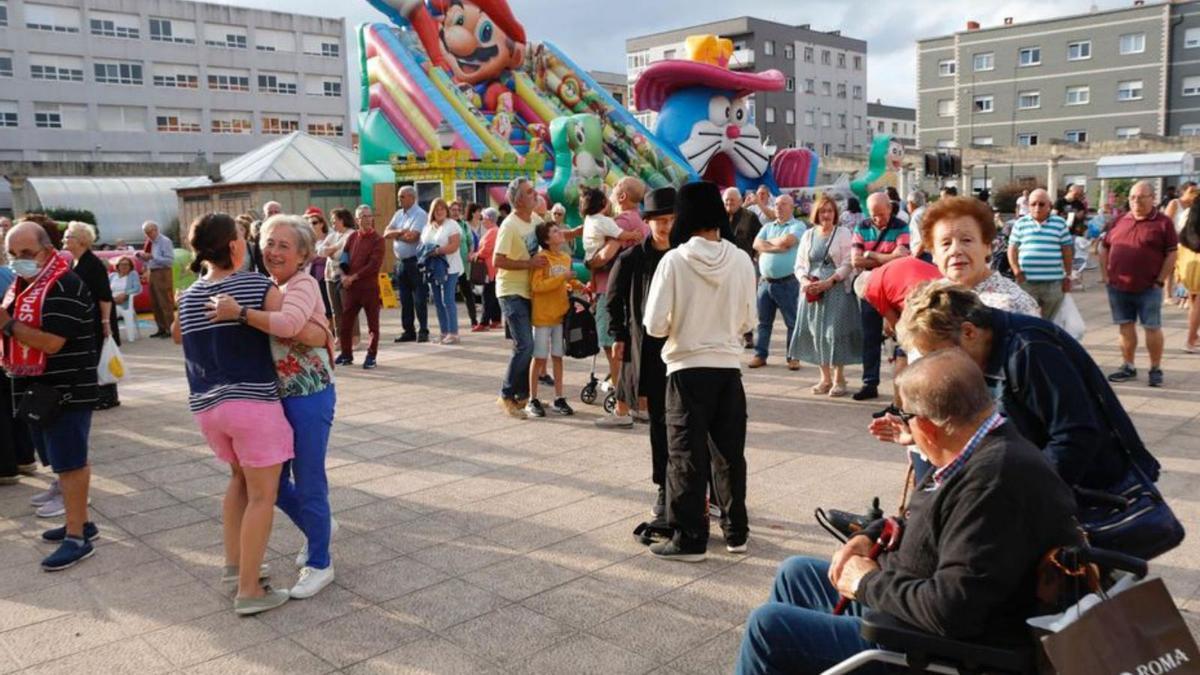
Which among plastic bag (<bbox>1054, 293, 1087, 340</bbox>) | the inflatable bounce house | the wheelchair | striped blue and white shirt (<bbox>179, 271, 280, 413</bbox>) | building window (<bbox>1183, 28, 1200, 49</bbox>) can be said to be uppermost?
building window (<bbox>1183, 28, 1200, 49</bbox>)

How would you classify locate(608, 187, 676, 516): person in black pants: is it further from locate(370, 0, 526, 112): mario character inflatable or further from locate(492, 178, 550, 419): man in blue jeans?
locate(370, 0, 526, 112): mario character inflatable

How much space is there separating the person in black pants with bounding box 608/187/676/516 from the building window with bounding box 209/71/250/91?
190 feet

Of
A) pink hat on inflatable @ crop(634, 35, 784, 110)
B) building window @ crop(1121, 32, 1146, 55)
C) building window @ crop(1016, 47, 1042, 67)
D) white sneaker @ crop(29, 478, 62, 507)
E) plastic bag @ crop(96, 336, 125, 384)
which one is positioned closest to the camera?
white sneaker @ crop(29, 478, 62, 507)

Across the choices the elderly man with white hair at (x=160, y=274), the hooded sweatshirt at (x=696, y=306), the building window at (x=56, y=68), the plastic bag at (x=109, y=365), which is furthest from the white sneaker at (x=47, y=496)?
the building window at (x=56, y=68)

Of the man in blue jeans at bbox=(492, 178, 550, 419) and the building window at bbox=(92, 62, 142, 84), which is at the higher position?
the building window at bbox=(92, 62, 142, 84)

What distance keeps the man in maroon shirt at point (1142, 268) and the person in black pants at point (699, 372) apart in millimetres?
5221

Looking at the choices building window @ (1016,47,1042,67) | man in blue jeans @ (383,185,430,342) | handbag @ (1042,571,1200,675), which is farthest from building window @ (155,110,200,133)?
handbag @ (1042,571,1200,675)

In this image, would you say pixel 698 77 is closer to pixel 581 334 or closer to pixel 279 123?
pixel 581 334

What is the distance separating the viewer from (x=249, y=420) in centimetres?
372

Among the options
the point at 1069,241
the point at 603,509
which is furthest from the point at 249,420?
the point at 1069,241

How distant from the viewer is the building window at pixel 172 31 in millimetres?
53750

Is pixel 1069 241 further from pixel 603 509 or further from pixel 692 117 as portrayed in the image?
pixel 692 117

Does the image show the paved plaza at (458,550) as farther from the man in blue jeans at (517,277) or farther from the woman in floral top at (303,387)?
the man in blue jeans at (517,277)

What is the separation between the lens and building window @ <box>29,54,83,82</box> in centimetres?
4975
